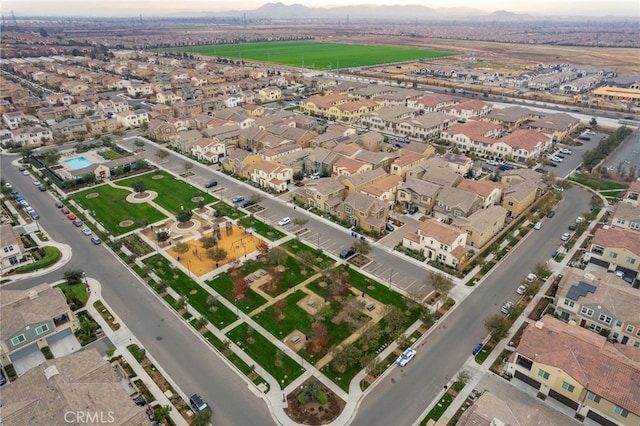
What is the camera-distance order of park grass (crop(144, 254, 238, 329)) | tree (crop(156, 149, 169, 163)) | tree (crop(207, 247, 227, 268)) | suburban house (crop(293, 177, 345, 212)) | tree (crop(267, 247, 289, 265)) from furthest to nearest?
1. tree (crop(156, 149, 169, 163))
2. suburban house (crop(293, 177, 345, 212))
3. tree (crop(207, 247, 227, 268))
4. tree (crop(267, 247, 289, 265))
5. park grass (crop(144, 254, 238, 329))

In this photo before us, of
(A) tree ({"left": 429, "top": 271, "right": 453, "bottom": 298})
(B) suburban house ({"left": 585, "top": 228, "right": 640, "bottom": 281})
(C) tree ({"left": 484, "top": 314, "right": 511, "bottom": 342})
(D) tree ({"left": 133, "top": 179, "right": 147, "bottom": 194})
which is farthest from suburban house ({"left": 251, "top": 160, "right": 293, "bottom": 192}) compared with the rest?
(B) suburban house ({"left": 585, "top": 228, "right": 640, "bottom": 281})

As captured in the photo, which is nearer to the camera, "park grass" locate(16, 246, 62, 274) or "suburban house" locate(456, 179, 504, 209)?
"park grass" locate(16, 246, 62, 274)

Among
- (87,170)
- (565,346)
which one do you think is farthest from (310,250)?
(87,170)

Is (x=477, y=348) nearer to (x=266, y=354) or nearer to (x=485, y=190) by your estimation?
(x=266, y=354)

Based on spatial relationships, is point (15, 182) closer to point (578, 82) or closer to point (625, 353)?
point (625, 353)

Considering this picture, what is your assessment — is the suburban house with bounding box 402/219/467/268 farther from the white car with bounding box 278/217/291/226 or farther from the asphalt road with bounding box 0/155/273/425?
the asphalt road with bounding box 0/155/273/425

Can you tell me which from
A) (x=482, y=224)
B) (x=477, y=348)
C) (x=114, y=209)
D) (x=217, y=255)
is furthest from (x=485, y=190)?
(x=114, y=209)

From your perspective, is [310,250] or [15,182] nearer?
[310,250]
